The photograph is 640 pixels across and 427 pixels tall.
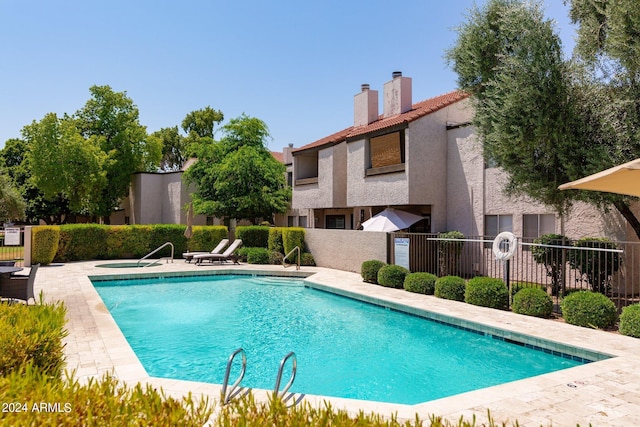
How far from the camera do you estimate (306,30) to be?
2216 centimetres

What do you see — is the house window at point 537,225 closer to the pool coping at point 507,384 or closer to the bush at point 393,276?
the bush at point 393,276

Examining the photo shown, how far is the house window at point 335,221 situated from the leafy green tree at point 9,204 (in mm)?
27455

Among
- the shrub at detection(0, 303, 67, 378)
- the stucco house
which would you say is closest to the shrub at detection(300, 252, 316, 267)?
the stucco house

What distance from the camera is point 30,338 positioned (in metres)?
4.64

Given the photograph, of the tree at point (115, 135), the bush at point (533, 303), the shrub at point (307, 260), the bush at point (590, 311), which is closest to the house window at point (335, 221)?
the shrub at point (307, 260)

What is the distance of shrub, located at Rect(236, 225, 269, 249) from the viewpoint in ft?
82.9

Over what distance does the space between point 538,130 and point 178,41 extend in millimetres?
17295

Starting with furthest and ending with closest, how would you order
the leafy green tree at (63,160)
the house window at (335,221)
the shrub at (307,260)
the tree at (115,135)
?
the tree at (115,135) < the leafy green tree at (63,160) < the house window at (335,221) < the shrub at (307,260)

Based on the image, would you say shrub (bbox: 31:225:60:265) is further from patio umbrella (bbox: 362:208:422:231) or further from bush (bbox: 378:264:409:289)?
bush (bbox: 378:264:409:289)

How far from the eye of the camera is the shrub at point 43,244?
20.7 metres

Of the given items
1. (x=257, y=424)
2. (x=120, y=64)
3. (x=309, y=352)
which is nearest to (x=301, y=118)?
(x=120, y=64)

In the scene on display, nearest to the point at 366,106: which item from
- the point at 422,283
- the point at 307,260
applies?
the point at 307,260

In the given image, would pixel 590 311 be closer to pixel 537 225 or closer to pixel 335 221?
pixel 537 225

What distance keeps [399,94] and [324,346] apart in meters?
15.9
